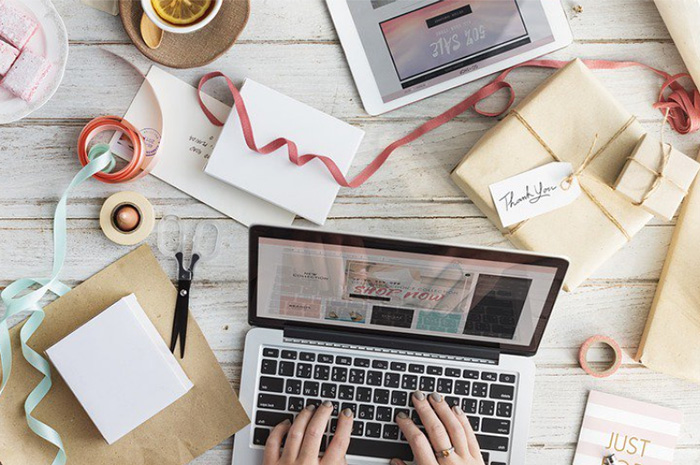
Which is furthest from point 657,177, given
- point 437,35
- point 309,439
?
point 309,439

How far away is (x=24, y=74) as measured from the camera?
85cm

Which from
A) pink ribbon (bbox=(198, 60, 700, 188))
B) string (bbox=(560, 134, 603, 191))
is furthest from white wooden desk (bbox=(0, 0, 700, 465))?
string (bbox=(560, 134, 603, 191))

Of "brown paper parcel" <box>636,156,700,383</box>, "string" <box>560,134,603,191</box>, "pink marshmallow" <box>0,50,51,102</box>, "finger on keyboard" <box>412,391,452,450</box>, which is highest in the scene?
"string" <box>560,134,603,191</box>

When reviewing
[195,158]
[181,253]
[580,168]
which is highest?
[580,168]

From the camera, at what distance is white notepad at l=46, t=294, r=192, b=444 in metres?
0.86

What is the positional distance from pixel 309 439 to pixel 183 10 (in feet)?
1.99

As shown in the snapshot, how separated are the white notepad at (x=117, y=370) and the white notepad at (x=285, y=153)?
0.24m

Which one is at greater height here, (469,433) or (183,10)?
(183,10)

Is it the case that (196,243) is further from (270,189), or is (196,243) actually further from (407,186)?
(407,186)

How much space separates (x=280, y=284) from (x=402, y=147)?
0.27 meters

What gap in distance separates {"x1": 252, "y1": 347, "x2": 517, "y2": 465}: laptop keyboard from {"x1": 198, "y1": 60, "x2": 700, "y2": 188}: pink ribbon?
26cm

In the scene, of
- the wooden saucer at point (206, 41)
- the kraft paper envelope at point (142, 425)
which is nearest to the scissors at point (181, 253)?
the kraft paper envelope at point (142, 425)

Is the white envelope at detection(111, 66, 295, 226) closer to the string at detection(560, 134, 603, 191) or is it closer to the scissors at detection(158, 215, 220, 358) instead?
the scissors at detection(158, 215, 220, 358)

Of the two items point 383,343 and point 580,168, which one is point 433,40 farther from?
point 383,343
